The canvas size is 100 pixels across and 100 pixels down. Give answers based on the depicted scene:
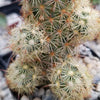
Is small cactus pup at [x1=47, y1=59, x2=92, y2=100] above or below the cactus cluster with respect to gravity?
below

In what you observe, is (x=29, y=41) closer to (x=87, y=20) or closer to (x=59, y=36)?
(x=59, y=36)

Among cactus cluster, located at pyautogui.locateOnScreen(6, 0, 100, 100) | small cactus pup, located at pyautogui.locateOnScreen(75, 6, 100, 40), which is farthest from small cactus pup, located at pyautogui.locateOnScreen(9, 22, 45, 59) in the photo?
small cactus pup, located at pyautogui.locateOnScreen(75, 6, 100, 40)

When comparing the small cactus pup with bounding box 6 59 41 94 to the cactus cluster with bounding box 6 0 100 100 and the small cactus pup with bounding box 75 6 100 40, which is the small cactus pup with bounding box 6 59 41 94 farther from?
the small cactus pup with bounding box 75 6 100 40

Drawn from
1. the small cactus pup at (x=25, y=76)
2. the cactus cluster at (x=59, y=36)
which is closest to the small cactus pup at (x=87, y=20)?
the cactus cluster at (x=59, y=36)

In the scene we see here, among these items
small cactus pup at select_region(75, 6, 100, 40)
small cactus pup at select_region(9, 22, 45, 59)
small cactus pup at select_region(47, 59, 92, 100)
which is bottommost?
small cactus pup at select_region(47, 59, 92, 100)

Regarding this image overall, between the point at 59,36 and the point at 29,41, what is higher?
the point at 29,41

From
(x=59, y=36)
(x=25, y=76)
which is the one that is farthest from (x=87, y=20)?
(x=25, y=76)

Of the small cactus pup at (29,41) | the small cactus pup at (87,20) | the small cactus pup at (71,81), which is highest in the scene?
the small cactus pup at (29,41)

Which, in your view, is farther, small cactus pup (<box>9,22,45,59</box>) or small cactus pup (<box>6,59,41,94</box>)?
small cactus pup (<box>6,59,41,94</box>)

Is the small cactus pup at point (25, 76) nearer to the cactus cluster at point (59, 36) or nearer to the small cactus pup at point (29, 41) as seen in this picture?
the cactus cluster at point (59, 36)
